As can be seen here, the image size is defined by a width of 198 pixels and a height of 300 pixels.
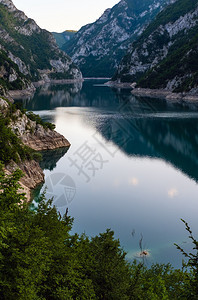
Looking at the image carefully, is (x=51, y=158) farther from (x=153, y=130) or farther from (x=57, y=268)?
(x=57, y=268)

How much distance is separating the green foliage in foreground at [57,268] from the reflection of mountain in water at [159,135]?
44.8m

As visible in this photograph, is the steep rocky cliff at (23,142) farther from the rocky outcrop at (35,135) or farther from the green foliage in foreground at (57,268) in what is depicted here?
the green foliage in foreground at (57,268)

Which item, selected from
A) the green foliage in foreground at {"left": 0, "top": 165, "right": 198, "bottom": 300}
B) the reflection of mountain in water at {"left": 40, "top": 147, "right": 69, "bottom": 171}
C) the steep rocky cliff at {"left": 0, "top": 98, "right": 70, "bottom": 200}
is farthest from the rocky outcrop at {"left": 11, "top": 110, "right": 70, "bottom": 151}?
the green foliage in foreground at {"left": 0, "top": 165, "right": 198, "bottom": 300}

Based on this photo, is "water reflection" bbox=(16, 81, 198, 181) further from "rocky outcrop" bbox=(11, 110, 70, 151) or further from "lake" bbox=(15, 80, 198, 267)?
"rocky outcrop" bbox=(11, 110, 70, 151)

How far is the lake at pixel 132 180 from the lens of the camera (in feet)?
143

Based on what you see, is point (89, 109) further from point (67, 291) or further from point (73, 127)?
point (67, 291)

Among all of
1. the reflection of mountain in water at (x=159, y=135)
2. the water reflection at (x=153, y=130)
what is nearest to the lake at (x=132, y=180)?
the reflection of mountain in water at (x=159, y=135)

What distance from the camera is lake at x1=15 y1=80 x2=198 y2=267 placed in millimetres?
43625

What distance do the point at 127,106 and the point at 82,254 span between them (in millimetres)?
149942

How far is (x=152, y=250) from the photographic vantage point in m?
39.2

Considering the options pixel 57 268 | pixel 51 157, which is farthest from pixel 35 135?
pixel 57 268

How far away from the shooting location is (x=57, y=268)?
2156 centimetres

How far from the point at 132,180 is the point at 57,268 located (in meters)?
43.8

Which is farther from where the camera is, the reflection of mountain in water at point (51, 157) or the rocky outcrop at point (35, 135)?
the rocky outcrop at point (35, 135)
